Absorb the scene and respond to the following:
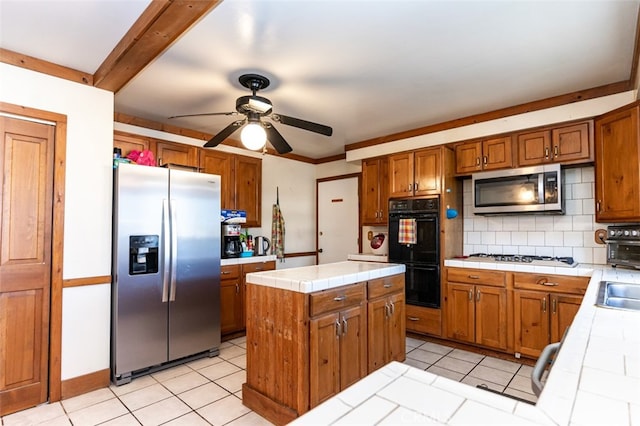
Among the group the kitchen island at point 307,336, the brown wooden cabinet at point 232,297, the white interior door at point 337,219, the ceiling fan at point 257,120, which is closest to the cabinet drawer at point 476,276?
the kitchen island at point 307,336

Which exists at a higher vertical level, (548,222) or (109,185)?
(109,185)

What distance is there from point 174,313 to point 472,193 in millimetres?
3399

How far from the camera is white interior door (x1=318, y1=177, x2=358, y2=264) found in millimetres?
5211

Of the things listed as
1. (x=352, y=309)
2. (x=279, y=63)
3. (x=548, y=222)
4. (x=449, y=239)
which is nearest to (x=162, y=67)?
(x=279, y=63)

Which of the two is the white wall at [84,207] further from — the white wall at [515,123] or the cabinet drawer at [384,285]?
the white wall at [515,123]

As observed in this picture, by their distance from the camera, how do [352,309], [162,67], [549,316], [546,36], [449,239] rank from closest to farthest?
1. [546,36]
2. [352,309]
3. [162,67]
4. [549,316]
5. [449,239]

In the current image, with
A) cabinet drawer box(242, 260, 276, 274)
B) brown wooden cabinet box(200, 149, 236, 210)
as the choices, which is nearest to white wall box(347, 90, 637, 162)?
brown wooden cabinet box(200, 149, 236, 210)

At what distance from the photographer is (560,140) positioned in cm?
313

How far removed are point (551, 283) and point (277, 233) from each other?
11.1 ft

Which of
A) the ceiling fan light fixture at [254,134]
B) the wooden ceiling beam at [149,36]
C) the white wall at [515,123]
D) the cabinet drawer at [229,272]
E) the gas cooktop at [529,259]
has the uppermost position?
the wooden ceiling beam at [149,36]

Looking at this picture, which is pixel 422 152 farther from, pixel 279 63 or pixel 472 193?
pixel 279 63

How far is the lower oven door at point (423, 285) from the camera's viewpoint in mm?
3707

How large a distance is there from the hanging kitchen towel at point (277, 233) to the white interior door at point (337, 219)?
82 cm

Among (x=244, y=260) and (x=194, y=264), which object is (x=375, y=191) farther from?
(x=194, y=264)
